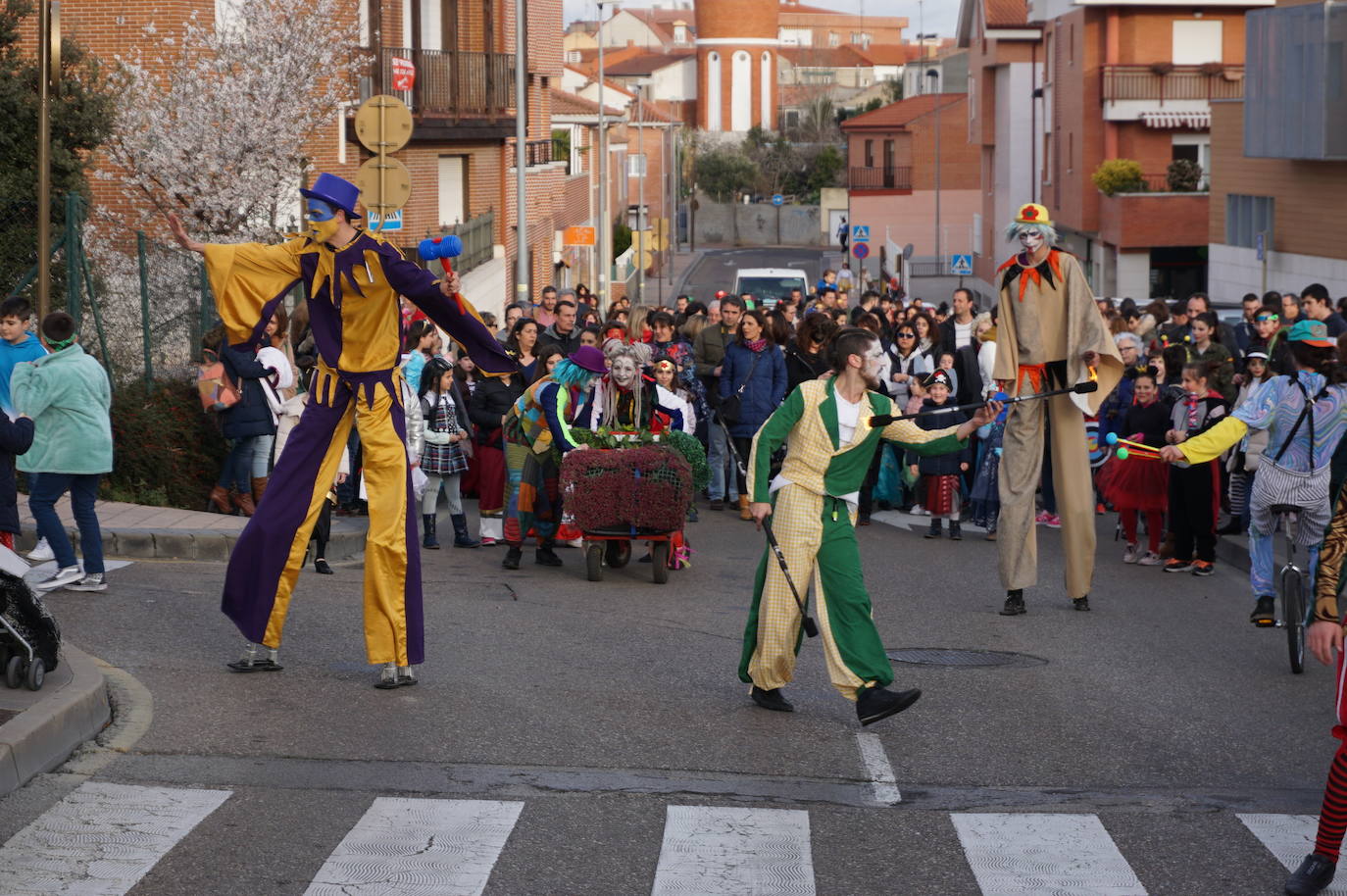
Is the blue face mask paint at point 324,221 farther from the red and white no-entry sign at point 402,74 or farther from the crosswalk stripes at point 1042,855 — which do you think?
the red and white no-entry sign at point 402,74

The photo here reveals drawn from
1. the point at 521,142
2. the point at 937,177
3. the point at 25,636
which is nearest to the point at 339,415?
the point at 25,636

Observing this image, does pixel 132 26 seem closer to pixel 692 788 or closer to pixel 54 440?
pixel 54 440

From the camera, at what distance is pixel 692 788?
24.4 ft

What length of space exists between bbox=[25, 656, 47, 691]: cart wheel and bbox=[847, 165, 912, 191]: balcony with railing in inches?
3423

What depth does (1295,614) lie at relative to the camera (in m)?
10.2

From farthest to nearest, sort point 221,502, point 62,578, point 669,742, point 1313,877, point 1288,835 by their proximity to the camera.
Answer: point 221,502
point 62,578
point 669,742
point 1288,835
point 1313,877

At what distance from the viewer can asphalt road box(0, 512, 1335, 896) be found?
6.52 m

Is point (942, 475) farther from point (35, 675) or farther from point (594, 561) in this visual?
point (35, 675)

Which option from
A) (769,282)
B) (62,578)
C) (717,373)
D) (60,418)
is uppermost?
(769,282)

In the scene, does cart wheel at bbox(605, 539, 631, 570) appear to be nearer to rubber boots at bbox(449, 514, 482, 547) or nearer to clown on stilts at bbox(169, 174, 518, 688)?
rubber boots at bbox(449, 514, 482, 547)

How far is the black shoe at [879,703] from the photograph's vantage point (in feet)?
27.4

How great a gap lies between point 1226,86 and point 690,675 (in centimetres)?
4485

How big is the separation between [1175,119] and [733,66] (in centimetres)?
8098

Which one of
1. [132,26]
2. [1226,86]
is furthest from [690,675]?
[1226,86]
